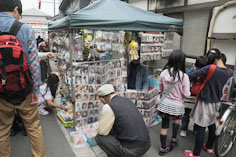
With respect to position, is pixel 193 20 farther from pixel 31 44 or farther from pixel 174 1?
pixel 31 44

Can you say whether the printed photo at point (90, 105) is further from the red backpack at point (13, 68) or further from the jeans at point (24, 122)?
the red backpack at point (13, 68)

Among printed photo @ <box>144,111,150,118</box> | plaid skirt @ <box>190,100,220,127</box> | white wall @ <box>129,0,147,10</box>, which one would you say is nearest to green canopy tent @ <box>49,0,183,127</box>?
printed photo @ <box>144,111,150,118</box>

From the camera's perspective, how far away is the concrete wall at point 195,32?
16.9ft

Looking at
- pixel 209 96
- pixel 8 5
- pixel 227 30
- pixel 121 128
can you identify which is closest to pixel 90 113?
pixel 121 128

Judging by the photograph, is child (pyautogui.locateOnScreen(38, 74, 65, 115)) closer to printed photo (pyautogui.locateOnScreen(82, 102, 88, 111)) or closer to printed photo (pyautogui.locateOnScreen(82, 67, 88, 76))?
printed photo (pyautogui.locateOnScreen(82, 102, 88, 111))

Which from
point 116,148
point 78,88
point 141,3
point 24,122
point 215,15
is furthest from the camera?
point 141,3

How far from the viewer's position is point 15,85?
1946 millimetres

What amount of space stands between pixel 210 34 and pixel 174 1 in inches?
80.4

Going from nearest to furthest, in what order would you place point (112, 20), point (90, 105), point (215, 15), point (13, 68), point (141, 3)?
1. point (13, 68)
2. point (112, 20)
3. point (90, 105)
4. point (215, 15)
5. point (141, 3)

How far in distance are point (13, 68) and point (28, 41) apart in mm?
378

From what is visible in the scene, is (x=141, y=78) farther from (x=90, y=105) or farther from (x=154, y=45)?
(x=90, y=105)

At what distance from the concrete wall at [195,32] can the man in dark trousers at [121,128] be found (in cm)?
390

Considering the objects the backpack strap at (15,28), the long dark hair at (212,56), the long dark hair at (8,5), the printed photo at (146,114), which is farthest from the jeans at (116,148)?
the long dark hair at (8,5)

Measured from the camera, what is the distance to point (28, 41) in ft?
6.79
